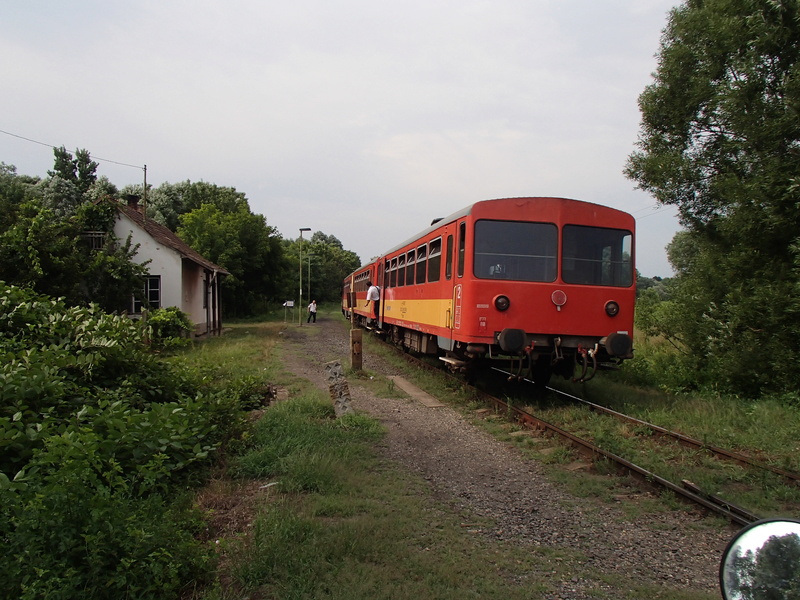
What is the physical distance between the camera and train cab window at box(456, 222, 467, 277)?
352 inches

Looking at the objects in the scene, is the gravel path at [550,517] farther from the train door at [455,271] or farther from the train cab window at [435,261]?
the train cab window at [435,261]

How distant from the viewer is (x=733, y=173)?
433 inches

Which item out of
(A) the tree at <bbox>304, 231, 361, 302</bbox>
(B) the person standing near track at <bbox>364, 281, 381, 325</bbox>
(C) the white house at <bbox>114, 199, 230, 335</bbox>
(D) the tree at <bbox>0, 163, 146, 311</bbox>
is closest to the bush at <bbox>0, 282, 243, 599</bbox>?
(D) the tree at <bbox>0, 163, 146, 311</bbox>

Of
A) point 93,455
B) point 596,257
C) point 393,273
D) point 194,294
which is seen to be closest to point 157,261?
point 194,294

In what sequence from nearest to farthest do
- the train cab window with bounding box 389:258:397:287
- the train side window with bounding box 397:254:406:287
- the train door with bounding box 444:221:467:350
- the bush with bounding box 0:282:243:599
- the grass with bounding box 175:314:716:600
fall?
the bush with bounding box 0:282:243:599 < the grass with bounding box 175:314:716:600 < the train door with bounding box 444:221:467:350 < the train side window with bounding box 397:254:406:287 < the train cab window with bounding box 389:258:397:287

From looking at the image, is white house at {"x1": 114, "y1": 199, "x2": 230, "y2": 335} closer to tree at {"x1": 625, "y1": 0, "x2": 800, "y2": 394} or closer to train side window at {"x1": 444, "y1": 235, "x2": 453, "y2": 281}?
train side window at {"x1": 444, "y1": 235, "x2": 453, "y2": 281}

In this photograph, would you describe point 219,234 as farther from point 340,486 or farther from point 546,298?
point 340,486

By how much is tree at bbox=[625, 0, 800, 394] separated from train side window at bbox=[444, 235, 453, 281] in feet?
17.1

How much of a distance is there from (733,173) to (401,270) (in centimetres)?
738

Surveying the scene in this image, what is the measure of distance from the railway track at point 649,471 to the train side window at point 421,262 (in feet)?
11.0

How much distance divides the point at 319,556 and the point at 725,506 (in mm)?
3303

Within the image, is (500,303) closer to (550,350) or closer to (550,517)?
(550,350)

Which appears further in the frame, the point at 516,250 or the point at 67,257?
the point at 67,257

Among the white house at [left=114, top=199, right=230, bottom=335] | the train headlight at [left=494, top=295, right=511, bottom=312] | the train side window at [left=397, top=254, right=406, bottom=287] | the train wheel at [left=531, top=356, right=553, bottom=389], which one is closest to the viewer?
the train headlight at [left=494, top=295, right=511, bottom=312]
